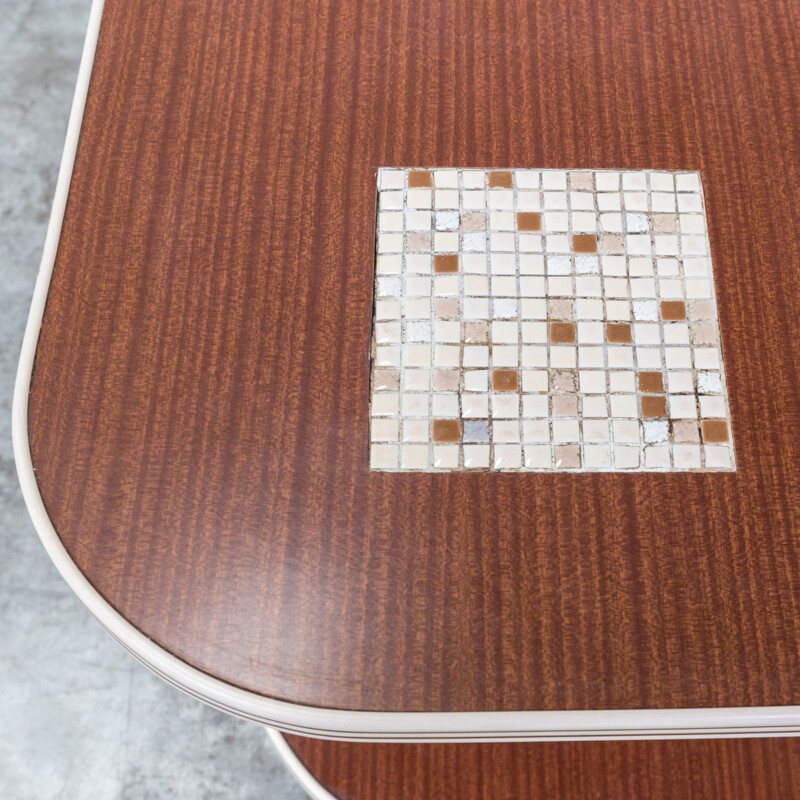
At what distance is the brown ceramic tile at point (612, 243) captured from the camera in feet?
2.94

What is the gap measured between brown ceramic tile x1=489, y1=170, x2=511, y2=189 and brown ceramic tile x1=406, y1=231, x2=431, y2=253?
11 cm

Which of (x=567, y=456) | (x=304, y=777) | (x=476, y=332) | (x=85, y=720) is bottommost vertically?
(x=304, y=777)

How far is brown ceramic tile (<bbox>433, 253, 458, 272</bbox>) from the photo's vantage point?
0.88 meters

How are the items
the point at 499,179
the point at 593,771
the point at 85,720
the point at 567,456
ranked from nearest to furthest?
the point at 567,456 < the point at 499,179 < the point at 593,771 < the point at 85,720

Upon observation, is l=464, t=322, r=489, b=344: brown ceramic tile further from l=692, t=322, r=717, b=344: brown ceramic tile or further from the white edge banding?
the white edge banding

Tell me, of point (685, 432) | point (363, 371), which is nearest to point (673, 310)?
point (685, 432)

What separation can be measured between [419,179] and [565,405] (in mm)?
329

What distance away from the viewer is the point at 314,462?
0.81m

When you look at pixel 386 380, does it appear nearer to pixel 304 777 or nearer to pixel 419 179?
pixel 419 179

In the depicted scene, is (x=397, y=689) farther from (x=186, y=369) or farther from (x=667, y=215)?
(x=667, y=215)

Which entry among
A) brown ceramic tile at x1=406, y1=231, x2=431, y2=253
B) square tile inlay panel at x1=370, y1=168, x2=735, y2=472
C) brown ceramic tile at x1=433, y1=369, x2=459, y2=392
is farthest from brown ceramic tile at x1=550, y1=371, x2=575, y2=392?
brown ceramic tile at x1=406, y1=231, x2=431, y2=253

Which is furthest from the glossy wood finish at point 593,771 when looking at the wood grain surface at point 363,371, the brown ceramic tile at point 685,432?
the brown ceramic tile at point 685,432

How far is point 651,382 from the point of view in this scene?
0.84m

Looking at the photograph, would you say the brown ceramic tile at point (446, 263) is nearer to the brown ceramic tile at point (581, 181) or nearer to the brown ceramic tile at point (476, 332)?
the brown ceramic tile at point (476, 332)
